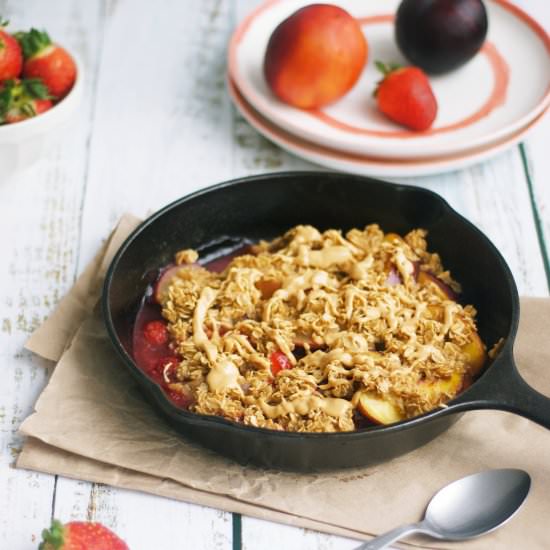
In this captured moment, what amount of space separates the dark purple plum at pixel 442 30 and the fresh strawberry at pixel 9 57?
2.93ft

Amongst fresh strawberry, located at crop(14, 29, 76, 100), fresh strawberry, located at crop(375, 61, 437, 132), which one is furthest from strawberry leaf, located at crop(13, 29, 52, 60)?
fresh strawberry, located at crop(375, 61, 437, 132)

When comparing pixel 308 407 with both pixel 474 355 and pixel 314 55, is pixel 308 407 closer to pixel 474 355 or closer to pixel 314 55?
pixel 474 355

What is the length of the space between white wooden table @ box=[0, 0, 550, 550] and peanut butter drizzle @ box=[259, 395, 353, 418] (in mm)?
175

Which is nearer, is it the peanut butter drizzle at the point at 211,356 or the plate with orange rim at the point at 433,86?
the peanut butter drizzle at the point at 211,356

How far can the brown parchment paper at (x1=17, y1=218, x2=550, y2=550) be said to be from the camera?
1.56m

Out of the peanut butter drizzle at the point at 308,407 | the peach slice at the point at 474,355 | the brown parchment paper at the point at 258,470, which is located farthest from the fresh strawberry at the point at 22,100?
the peach slice at the point at 474,355

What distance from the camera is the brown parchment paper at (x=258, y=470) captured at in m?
1.56

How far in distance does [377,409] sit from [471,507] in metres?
0.20

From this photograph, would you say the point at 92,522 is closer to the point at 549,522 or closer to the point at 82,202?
the point at 549,522

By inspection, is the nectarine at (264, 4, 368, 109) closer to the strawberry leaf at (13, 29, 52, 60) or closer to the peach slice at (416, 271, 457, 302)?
the strawberry leaf at (13, 29, 52, 60)

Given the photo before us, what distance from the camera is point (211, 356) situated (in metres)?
1.67

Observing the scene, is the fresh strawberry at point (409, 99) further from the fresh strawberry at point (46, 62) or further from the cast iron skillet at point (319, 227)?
the fresh strawberry at point (46, 62)

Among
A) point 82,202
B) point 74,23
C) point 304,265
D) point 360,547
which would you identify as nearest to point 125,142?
point 82,202

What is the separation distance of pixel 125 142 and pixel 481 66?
88 centimetres
